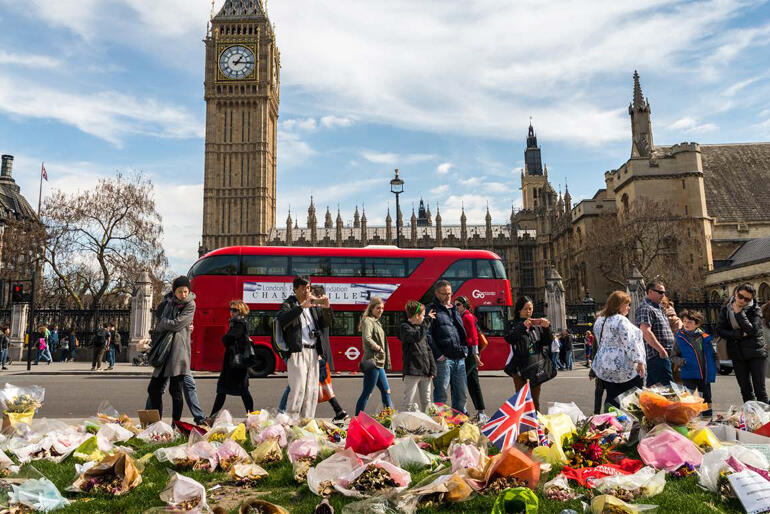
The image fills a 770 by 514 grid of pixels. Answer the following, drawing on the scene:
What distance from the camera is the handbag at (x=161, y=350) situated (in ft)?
18.8

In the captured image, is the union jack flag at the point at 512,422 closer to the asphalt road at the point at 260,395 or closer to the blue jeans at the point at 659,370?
the blue jeans at the point at 659,370

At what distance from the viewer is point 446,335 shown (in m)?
6.43

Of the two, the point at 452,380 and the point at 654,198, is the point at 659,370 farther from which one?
the point at 654,198

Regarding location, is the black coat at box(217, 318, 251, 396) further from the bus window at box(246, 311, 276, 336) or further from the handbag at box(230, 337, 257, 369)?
the bus window at box(246, 311, 276, 336)

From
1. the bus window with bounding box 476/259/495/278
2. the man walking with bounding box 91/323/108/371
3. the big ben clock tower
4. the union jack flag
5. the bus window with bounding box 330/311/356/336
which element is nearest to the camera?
the union jack flag

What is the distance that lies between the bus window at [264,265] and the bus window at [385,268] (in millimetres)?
2444

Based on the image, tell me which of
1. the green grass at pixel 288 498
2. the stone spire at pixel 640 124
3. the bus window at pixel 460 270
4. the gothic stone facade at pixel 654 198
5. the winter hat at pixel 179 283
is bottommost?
the green grass at pixel 288 498

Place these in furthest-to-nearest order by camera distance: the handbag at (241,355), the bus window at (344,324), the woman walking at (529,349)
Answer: the bus window at (344,324), the handbag at (241,355), the woman walking at (529,349)

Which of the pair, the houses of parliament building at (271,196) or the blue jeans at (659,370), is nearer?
the blue jeans at (659,370)

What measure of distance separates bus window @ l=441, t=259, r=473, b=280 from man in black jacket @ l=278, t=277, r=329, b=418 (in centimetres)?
1011

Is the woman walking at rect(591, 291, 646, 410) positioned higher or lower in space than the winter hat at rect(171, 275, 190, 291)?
lower

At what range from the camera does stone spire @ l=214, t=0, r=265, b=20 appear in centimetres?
6341

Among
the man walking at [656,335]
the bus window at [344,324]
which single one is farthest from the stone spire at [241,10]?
the man walking at [656,335]

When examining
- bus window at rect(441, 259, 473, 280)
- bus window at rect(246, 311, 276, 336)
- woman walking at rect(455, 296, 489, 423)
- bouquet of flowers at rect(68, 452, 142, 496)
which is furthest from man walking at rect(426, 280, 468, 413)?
bus window at rect(441, 259, 473, 280)
